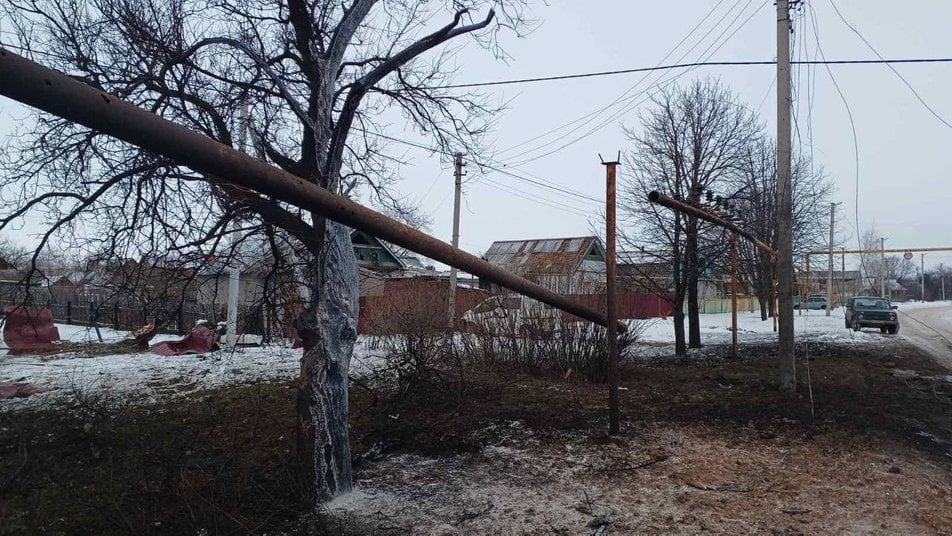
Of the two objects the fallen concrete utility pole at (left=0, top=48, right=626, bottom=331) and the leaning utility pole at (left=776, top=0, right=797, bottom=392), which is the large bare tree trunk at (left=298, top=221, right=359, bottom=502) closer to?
the fallen concrete utility pole at (left=0, top=48, right=626, bottom=331)

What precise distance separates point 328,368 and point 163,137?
2637 millimetres

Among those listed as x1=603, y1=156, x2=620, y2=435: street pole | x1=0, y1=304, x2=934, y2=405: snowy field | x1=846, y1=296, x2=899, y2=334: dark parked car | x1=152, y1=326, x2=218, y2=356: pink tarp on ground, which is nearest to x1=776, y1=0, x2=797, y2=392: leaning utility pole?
x1=0, y1=304, x2=934, y2=405: snowy field

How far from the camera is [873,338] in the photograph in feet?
70.1

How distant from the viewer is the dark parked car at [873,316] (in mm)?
24156

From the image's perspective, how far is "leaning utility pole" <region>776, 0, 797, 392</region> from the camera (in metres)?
9.55

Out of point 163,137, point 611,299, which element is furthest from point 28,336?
point 163,137

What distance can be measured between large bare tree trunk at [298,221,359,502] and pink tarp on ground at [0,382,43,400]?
7.52 metres

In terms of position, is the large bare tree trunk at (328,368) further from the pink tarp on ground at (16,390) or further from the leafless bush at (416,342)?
the pink tarp on ground at (16,390)

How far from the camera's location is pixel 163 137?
274 centimetres

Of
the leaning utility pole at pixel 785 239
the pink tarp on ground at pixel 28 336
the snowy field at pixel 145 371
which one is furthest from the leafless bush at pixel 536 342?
the pink tarp on ground at pixel 28 336

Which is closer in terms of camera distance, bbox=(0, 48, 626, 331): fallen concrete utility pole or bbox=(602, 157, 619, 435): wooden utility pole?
bbox=(0, 48, 626, 331): fallen concrete utility pole

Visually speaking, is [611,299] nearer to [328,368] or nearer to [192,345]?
[328,368]

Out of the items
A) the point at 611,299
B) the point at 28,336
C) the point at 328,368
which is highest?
the point at 611,299

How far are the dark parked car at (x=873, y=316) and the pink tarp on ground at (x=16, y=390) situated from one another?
85.5 feet
